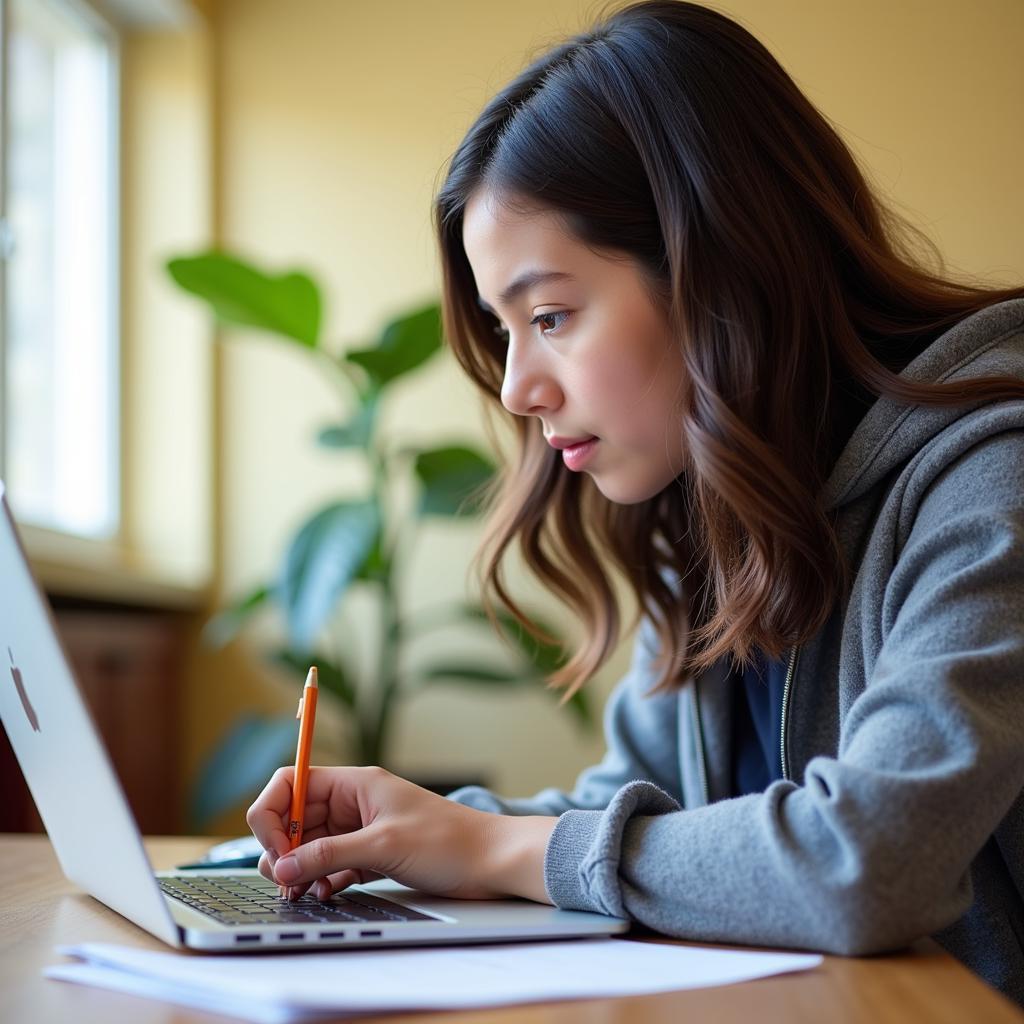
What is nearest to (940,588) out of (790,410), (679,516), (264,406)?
(790,410)

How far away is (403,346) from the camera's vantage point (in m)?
2.37

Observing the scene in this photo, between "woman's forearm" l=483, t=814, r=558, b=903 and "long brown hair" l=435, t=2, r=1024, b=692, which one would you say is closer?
"woman's forearm" l=483, t=814, r=558, b=903

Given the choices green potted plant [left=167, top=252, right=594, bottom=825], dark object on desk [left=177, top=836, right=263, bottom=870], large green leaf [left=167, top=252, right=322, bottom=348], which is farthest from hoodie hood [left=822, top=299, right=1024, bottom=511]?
large green leaf [left=167, top=252, right=322, bottom=348]

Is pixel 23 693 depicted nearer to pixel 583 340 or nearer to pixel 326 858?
pixel 326 858

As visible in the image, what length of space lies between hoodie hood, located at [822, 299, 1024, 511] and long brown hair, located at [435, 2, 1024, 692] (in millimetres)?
12

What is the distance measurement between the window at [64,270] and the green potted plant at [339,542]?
1.52 ft

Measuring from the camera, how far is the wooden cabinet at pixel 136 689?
2.32 metres

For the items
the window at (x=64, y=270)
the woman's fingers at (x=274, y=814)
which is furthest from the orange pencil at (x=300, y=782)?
the window at (x=64, y=270)

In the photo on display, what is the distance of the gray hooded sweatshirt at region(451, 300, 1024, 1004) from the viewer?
60 cm

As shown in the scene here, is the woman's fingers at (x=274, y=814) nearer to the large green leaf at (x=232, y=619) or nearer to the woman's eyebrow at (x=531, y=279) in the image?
the woman's eyebrow at (x=531, y=279)

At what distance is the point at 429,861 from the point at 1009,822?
0.36m

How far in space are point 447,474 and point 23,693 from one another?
1.72 metres

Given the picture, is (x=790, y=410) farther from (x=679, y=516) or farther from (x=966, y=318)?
(x=679, y=516)

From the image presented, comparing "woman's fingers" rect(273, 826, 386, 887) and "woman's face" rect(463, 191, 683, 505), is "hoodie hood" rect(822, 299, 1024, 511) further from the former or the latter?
"woman's fingers" rect(273, 826, 386, 887)
